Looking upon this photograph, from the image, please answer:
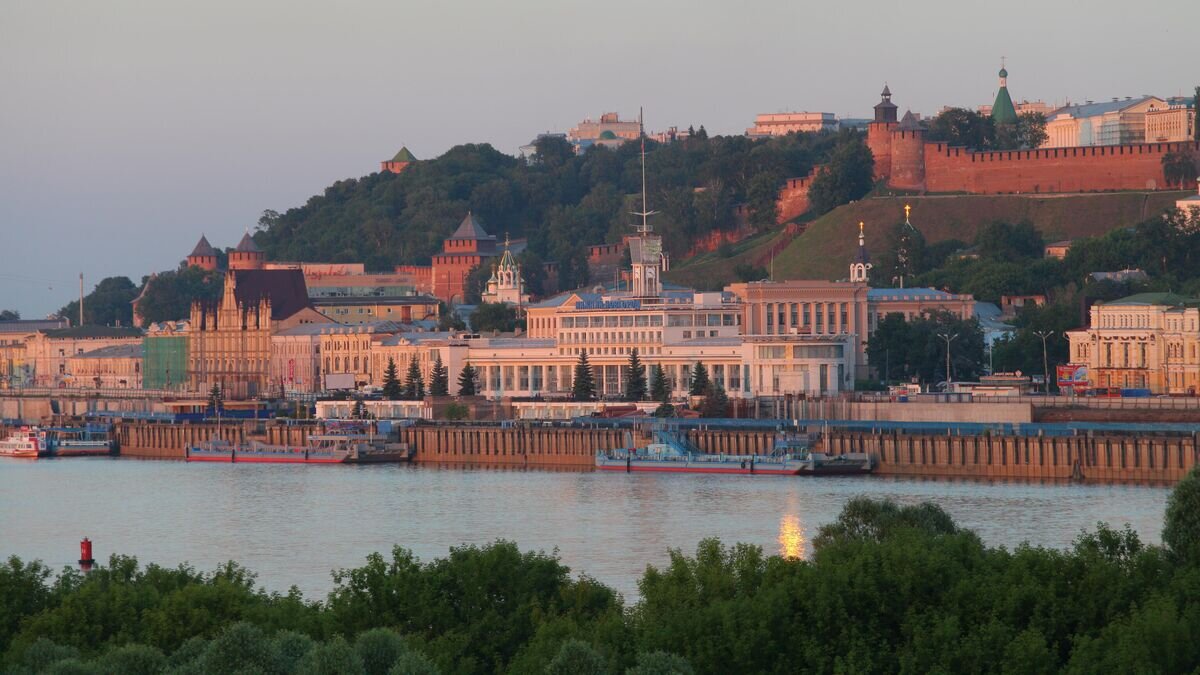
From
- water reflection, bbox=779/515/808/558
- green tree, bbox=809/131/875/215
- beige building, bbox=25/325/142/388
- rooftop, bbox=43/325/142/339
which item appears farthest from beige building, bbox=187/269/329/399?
water reflection, bbox=779/515/808/558

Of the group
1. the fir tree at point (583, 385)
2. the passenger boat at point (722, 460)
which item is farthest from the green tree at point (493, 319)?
the passenger boat at point (722, 460)

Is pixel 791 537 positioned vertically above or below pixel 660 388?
below

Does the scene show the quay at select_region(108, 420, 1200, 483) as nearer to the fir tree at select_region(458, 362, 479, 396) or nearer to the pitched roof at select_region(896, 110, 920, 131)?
the fir tree at select_region(458, 362, 479, 396)

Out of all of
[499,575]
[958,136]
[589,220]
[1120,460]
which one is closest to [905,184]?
[958,136]

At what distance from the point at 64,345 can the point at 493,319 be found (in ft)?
131

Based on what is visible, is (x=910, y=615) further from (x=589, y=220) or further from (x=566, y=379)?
(x=589, y=220)

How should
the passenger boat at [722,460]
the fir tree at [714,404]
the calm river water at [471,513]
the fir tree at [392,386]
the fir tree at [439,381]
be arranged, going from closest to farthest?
the calm river water at [471,513] → the passenger boat at [722,460] → the fir tree at [714,404] → the fir tree at [439,381] → the fir tree at [392,386]

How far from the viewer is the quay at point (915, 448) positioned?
72812 millimetres

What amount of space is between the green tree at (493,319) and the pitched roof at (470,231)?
35720 millimetres

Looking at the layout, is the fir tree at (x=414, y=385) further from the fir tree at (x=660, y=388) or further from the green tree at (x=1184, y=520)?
the green tree at (x=1184, y=520)

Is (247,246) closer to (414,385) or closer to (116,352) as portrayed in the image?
(116,352)

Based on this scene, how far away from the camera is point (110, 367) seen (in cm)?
14125

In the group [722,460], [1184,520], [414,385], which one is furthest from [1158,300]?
[1184,520]

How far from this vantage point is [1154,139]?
140000 mm
